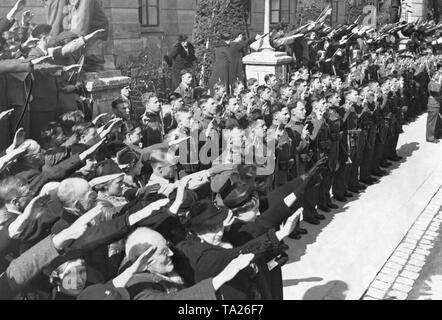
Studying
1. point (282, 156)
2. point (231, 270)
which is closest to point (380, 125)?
point (282, 156)

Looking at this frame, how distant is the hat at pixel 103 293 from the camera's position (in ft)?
11.0

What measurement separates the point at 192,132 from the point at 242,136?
0.81 metres

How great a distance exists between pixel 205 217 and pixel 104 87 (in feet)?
16.6

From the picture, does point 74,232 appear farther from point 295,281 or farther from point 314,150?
point 314,150

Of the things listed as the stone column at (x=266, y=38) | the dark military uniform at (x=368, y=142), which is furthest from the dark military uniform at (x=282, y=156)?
the stone column at (x=266, y=38)

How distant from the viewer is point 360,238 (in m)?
7.38

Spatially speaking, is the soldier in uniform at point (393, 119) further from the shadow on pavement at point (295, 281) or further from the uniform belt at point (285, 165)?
the shadow on pavement at point (295, 281)

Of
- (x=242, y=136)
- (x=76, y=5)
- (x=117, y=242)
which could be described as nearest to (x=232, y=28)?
(x=76, y=5)

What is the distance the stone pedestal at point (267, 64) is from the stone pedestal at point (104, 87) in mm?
5441

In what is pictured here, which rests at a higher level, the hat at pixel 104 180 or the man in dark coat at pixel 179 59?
the man in dark coat at pixel 179 59

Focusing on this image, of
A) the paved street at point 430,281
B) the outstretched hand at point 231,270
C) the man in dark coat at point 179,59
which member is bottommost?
the paved street at point 430,281

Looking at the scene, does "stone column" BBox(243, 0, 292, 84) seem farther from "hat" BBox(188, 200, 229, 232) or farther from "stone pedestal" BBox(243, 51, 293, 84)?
"hat" BBox(188, 200, 229, 232)

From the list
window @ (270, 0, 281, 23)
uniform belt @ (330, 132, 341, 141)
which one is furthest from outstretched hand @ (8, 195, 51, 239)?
window @ (270, 0, 281, 23)

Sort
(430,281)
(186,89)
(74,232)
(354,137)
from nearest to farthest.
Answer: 1. (74,232)
2. (430,281)
3. (354,137)
4. (186,89)
